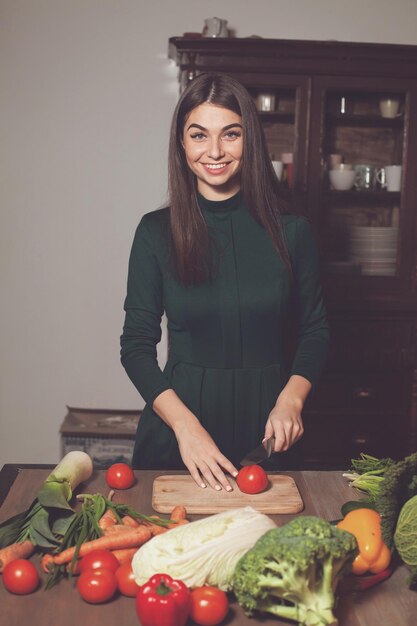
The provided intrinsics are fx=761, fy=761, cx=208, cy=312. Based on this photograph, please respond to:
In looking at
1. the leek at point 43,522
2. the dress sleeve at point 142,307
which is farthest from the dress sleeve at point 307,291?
the leek at point 43,522

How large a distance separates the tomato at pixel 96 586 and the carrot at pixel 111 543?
7 cm

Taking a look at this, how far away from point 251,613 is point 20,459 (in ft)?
10.2

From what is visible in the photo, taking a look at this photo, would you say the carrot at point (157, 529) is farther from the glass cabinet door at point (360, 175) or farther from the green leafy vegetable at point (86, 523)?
the glass cabinet door at point (360, 175)

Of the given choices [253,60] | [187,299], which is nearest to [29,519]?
[187,299]

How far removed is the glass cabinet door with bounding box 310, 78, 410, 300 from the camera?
11.6 ft

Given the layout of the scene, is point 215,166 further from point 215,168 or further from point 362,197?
point 362,197

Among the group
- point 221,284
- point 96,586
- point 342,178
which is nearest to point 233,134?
point 221,284

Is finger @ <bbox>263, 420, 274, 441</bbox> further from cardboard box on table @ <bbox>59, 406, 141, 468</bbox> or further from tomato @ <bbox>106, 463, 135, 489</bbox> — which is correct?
cardboard box on table @ <bbox>59, 406, 141, 468</bbox>

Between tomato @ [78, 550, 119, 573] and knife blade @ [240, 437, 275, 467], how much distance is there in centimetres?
54

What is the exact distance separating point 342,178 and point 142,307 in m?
1.81

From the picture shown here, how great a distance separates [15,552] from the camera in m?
1.36

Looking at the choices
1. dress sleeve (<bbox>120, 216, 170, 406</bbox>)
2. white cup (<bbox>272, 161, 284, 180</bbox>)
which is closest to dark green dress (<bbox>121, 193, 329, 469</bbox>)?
dress sleeve (<bbox>120, 216, 170, 406</bbox>)

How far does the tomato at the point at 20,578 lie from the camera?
50.2 inches

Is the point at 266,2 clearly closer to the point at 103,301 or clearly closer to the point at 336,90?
the point at 336,90
